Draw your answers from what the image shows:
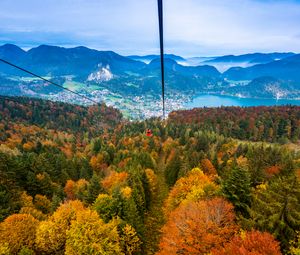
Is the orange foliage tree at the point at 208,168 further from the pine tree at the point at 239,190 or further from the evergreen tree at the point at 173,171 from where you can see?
the pine tree at the point at 239,190

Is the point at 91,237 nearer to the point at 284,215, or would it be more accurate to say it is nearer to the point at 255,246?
the point at 255,246

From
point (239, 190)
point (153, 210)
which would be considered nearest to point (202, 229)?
point (239, 190)

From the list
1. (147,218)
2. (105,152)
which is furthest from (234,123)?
(147,218)

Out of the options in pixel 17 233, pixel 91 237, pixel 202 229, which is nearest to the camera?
pixel 202 229

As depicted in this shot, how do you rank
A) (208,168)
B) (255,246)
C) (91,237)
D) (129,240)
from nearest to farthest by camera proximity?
1. (255,246)
2. (91,237)
3. (129,240)
4. (208,168)

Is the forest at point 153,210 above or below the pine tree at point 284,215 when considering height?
below

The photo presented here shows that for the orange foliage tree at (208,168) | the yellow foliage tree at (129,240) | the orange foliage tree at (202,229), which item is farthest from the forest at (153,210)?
the orange foliage tree at (208,168)

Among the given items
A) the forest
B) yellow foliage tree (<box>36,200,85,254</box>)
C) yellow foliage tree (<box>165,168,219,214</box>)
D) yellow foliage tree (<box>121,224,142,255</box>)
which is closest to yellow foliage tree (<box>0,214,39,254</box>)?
the forest

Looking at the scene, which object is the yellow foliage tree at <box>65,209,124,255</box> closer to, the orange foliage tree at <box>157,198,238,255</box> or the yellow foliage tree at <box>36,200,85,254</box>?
the yellow foliage tree at <box>36,200,85,254</box>
